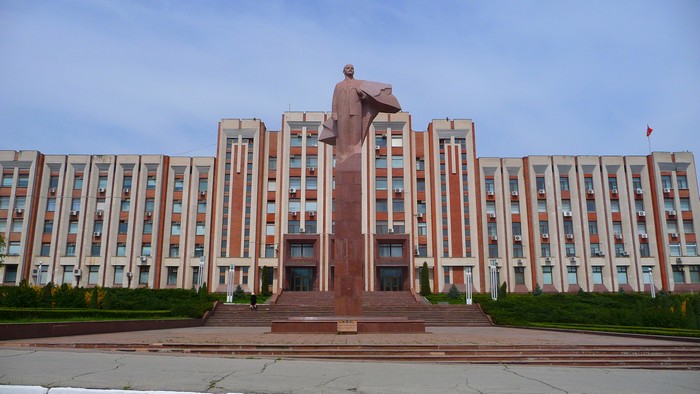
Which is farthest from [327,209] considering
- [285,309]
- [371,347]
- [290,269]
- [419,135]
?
[371,347]

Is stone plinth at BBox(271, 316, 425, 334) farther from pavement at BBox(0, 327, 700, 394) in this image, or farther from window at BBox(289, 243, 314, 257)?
window at BBox(289, 243, 314, 257)

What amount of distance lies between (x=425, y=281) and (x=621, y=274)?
1659cm

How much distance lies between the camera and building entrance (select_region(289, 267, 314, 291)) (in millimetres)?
41250

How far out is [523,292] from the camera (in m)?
41.6

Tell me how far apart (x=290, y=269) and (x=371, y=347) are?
31.1 metres

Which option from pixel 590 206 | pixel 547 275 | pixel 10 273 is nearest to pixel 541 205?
pixel 590 206

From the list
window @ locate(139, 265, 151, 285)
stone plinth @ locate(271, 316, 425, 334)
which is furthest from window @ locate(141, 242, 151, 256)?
stone plinth @ locate(271, 316, 425, 334)

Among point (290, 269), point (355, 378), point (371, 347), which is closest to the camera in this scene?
point (355, 378)

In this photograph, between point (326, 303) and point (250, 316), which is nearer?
point (250, 316)

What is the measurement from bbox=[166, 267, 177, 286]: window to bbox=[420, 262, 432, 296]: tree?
20.0m

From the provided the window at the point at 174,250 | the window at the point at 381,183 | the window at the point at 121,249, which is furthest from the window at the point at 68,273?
the window at the point at 381,183

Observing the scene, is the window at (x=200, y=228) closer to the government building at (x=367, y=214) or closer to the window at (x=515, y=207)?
the government building at (x=367, y=214)

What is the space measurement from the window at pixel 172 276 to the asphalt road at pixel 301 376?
3590 centimetres

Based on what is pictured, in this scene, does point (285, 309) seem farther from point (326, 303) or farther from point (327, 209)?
point (327, 209)
